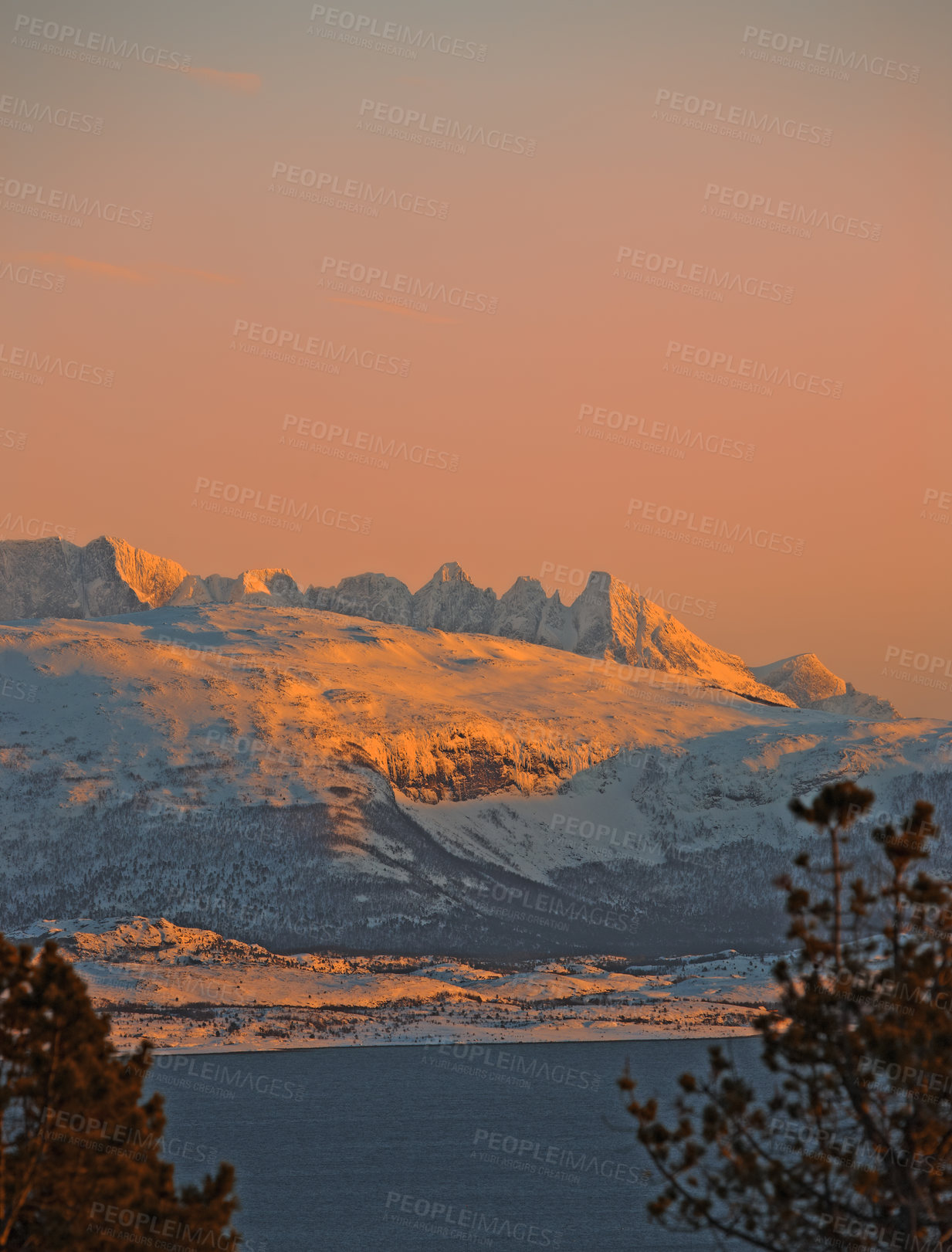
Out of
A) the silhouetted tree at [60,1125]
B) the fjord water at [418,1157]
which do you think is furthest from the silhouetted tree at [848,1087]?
the fjord water at [418,1157]

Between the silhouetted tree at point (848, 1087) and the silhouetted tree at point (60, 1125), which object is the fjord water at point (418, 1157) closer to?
the silhouetted tree at point (60, 1125)

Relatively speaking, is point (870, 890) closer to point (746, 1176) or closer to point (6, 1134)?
point (746, 1176)

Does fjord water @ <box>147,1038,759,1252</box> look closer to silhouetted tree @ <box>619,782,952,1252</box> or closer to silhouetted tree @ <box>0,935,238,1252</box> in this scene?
silhouetted tree @ <box>0,935,238,1252</box>

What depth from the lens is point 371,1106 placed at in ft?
563

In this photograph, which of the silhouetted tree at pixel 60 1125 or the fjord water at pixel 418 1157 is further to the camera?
the fjord water at pixel 418 1157

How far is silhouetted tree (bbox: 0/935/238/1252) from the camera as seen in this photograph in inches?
1265

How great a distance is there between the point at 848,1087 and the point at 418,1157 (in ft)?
391

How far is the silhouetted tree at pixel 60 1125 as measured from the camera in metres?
32.1

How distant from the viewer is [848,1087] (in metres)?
28.4

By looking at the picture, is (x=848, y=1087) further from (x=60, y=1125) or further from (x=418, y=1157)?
(x=418, y=1157)

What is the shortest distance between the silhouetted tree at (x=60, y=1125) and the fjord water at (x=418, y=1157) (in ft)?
143

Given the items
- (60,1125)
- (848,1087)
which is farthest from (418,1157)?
(848,1087)

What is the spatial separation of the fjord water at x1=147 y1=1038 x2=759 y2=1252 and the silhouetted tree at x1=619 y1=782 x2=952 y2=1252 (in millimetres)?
45303

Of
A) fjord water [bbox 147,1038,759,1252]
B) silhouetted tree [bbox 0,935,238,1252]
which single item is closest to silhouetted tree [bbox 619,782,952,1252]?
silhouetted tree [bbox 0,935,238,1252]
